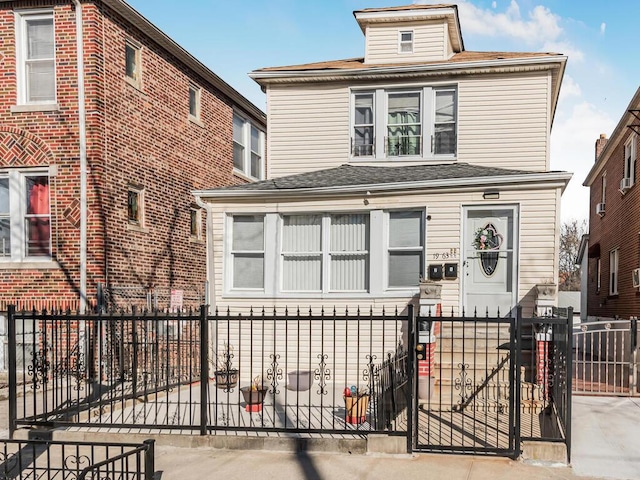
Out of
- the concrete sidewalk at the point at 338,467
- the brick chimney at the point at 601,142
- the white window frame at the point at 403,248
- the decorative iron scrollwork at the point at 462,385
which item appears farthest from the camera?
the brick chimney at the point at 601,142

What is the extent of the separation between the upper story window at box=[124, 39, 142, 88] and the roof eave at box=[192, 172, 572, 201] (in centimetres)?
378

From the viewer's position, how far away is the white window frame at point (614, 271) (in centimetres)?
1734

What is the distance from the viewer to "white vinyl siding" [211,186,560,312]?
1039 cm

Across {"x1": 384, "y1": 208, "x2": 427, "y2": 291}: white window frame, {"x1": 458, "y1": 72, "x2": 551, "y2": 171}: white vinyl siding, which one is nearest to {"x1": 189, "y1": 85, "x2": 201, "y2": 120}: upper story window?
{"x1": 384, "y1": 208, "x2": 427, "y2": 291}: white window frame

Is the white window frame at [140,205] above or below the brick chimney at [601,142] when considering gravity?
below

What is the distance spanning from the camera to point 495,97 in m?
12.6

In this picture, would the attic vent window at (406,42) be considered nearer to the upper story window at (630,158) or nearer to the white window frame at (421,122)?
the white window frame at (421,122)

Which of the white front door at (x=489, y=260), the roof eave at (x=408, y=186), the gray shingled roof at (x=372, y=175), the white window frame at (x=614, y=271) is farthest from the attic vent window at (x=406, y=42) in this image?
the white window frame at (x=614, y=271)

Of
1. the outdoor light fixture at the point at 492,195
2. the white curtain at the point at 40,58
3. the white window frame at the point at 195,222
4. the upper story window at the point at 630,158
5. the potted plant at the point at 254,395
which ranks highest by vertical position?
the white curtain at the point at 40,58

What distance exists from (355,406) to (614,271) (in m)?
14.6

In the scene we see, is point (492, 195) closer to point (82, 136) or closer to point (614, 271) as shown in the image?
point (82, 136)

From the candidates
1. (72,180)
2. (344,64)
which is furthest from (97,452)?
(344,64)

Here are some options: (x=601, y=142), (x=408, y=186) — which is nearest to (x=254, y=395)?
(x=408, y=186)

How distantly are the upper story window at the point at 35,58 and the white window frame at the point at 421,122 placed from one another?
23.4ft
